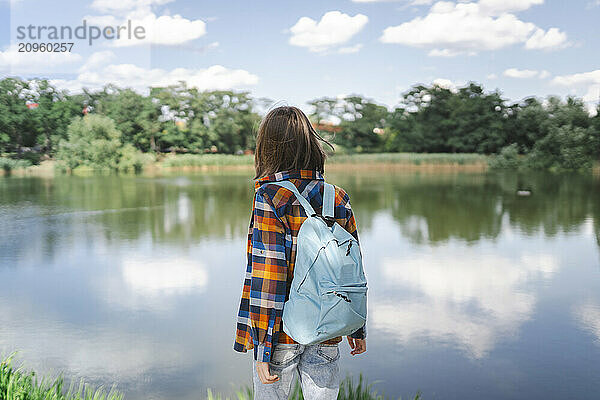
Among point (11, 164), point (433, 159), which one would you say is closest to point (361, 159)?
point (433, 159)

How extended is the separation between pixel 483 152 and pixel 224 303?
85.6ft

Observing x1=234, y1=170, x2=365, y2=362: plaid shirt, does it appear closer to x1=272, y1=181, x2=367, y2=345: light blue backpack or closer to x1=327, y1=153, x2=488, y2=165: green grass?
x1=272, y1=181, x2=367, y2=345: light blue backpack

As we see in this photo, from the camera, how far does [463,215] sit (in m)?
9.33

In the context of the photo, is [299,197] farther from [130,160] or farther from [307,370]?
[130,160]

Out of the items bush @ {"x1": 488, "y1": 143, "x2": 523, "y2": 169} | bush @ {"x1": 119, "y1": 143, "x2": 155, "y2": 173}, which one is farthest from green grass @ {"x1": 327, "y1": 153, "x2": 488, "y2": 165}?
bush @ {"x1": 119, "y1": 143, "x2": 155, "y2": 173}

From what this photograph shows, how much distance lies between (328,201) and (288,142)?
18 centimetres

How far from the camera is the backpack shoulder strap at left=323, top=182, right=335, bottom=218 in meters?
1.37

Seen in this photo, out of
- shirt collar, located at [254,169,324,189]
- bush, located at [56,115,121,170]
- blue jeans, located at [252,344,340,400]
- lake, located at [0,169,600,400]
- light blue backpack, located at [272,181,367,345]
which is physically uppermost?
bush, located at [56,115,121,170]

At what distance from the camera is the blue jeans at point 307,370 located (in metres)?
1.40

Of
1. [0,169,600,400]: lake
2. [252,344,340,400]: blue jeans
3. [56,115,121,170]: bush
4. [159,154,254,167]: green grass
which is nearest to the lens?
[252,344,340,400]: blue jeans

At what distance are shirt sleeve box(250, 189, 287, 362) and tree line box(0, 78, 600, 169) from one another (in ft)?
79.3

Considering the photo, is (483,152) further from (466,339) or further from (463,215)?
(466,339)

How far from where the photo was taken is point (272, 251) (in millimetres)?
1354

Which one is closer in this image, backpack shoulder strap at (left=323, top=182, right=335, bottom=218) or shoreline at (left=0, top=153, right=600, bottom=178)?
backpack shoulder strap at (left=323, top=182, right=335, bottom=218)
